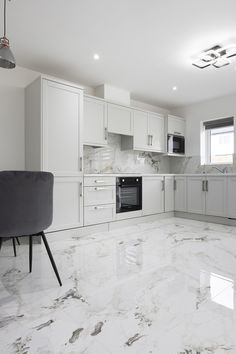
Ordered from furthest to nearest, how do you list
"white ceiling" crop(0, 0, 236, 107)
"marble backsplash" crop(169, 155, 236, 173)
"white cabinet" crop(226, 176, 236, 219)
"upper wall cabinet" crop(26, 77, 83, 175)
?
1. "marble backsplash" crop(169, 155, 236, 173)
2. "white cabinet" crop(226, 176, 236, 219)
3. "upper wall cabinet" crop(26, 77, 83, 175)
4. "white ceiling" crop(0, 0, 236, 107)

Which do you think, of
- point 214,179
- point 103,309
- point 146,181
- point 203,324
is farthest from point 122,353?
point 214,179

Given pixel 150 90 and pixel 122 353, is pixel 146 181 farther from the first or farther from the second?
pixel 122 353

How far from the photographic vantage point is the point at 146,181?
13.9 ft

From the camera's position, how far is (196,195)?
174 inches

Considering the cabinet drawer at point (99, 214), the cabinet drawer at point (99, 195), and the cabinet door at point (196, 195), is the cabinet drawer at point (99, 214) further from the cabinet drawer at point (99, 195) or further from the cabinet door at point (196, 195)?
the cabinet door at point (196, 195)

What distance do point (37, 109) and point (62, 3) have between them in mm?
1251

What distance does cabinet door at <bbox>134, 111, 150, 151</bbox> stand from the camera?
434 cm

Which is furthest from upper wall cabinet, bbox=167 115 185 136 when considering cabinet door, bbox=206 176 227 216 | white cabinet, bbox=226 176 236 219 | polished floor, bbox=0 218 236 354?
polished floor, bbox=0 218 236 354

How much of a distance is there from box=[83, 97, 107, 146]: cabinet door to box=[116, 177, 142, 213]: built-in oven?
2.34 ft

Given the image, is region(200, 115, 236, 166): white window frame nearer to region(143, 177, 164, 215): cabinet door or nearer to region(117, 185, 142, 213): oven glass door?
region(143, 177, 164, 215): cabinet door

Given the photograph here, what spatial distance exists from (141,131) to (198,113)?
1.48 metres

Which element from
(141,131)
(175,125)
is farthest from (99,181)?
(175,125)

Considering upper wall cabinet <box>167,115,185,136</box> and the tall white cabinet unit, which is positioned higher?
upper wall cabinet <box>167,115,185,136</box>

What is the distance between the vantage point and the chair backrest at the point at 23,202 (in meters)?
1.62
